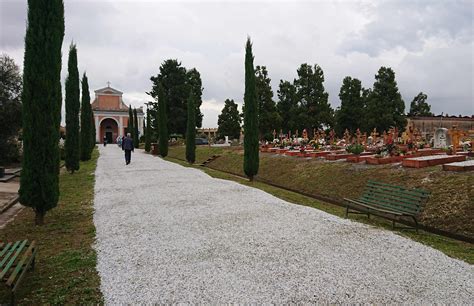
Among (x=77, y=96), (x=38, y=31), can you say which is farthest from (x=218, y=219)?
(x=77, y=96)

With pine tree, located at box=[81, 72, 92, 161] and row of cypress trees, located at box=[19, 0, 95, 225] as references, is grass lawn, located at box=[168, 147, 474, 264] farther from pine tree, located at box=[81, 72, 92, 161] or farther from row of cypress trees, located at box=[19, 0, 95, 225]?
pine tree, located at box=[81, 72, 92, 161]

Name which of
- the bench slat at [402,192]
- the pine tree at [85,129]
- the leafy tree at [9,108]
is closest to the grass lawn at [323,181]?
the bench slat at [402,192]

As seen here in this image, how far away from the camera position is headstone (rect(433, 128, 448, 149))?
48.9ft

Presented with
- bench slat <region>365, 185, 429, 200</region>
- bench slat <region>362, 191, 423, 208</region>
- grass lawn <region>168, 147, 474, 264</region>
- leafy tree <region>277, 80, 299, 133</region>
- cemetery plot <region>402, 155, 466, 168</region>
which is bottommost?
grass lawn <region>168, 147, 474, 264</region>

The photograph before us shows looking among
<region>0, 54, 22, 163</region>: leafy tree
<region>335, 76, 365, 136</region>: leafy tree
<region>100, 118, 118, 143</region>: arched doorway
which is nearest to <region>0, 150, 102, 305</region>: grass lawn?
<region>0, 54, 22, 163</region>: leafy tree

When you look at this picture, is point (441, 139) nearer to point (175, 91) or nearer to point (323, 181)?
point (323, 181)

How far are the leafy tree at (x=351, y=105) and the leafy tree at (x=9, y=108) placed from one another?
103 ft

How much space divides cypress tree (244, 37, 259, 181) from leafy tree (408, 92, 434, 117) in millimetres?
37446

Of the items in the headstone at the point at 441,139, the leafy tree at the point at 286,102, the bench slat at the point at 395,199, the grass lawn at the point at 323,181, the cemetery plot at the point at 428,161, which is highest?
the leafy tree at the point at 286,102

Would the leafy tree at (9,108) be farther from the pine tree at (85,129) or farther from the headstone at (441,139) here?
the headstone at (441,139)

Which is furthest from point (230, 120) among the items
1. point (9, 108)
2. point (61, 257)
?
point (61, 257)

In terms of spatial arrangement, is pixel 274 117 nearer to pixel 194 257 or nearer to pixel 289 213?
pixel 289 213

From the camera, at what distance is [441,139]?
15117 mm

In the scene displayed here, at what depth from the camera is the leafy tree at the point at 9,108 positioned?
1650cm
